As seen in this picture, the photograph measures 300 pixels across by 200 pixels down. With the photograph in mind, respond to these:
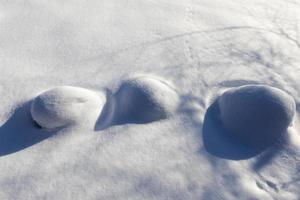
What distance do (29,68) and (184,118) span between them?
1.31 metres

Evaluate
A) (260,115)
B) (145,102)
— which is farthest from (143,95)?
(260,115)

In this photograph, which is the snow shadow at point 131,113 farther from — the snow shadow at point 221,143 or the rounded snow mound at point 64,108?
the snow shadow at point 221,143

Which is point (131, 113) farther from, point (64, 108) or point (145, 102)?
point (64, 108)

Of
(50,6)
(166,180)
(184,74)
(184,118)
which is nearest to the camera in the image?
(166,180)

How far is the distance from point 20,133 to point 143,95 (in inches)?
34.8

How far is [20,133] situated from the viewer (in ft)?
7.45

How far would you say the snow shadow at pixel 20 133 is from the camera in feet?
7.25

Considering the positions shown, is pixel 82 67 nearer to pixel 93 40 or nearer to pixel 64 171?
pixel 93 40

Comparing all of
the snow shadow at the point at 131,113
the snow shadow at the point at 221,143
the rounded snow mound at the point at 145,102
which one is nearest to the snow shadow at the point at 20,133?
the snow shadow at the point at 131,113

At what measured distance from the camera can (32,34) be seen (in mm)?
2908

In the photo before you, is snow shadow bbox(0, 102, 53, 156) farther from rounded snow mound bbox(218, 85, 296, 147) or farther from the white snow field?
rounded snow mound bbox(218, 85, 296, 147)

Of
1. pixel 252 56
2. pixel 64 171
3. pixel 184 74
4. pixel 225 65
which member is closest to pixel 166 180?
pixel 64 171

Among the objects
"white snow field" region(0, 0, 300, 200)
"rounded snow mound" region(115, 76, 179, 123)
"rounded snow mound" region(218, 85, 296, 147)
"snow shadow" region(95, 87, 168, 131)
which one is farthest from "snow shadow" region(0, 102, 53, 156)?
"rounded snow mound" region(218, 85, 296, 147)

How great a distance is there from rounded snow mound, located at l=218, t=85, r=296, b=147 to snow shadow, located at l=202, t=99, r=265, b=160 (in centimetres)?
5
